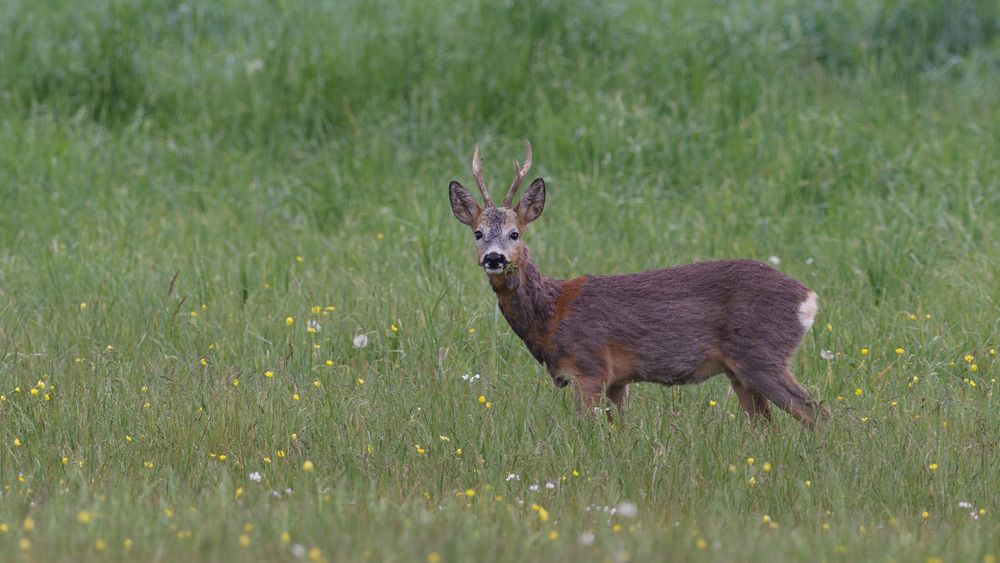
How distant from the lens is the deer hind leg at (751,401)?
21.0 feet

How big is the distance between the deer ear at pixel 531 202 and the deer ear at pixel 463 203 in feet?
0.60

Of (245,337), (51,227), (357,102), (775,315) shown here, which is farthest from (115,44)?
(775,315)

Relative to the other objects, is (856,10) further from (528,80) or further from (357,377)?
(357,377)

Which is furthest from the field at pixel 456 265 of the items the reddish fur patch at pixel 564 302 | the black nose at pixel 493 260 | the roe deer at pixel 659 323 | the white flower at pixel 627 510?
the black nose at pixel 493 260

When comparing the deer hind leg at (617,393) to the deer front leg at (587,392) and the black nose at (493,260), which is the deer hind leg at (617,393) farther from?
the black nose at (493,260)

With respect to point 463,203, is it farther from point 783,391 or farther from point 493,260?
point 783,391

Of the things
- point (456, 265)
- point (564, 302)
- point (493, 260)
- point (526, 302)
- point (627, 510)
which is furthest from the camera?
point (456, 265)

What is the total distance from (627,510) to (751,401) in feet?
7.29

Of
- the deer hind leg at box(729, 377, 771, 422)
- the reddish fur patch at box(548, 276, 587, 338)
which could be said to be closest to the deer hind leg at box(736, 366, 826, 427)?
the deer hind leg at box(729, 377, 771, 422)

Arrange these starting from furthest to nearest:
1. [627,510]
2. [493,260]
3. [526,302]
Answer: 1. [526,302]
2. [493,260]
3. [627,510]

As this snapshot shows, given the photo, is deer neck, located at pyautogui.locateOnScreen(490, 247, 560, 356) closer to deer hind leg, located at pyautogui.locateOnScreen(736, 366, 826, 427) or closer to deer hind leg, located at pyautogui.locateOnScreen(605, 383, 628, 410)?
deer hind leg, located at pyautogui.locateOnScreen(605, 383, 628, 410)

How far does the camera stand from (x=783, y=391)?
20.3ft

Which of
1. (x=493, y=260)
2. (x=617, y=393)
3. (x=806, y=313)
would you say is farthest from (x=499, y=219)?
(x=806, y=313)

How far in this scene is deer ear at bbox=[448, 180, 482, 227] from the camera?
6.42 metres
